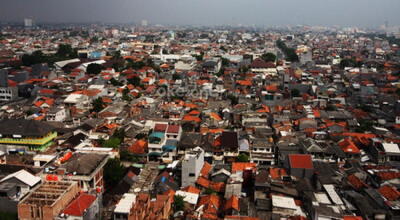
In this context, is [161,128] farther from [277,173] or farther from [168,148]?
[277,173]

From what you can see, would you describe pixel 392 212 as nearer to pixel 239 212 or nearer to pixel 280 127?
pixel 239 212

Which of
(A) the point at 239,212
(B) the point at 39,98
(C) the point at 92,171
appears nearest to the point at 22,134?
(C) the point at 92,171

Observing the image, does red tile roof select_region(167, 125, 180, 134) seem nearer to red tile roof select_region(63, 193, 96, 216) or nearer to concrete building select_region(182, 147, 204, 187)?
concrete building select_region(182, 147, 204, 187)

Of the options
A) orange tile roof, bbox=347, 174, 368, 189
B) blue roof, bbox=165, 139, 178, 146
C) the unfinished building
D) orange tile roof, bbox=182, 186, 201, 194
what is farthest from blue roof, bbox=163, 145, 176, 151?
orange tile roof, bbox=347, 174, 368, 189

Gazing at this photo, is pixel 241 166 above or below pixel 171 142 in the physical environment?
below

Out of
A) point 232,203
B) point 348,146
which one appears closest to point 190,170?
point 232,203

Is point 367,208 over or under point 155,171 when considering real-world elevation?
over
